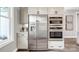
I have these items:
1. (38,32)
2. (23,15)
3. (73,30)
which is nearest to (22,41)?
(38,32)

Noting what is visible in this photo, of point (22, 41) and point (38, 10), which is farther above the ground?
point (38, 10)

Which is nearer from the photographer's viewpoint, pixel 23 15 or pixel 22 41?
pixel 22 41

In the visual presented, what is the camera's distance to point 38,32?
5070mm

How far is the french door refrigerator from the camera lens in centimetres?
505

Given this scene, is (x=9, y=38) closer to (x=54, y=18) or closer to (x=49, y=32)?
(x=49, y=32)

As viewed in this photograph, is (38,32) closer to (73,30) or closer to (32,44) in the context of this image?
(32,44)

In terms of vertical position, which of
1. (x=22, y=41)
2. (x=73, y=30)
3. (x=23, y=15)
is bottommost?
(x=22, y=41)

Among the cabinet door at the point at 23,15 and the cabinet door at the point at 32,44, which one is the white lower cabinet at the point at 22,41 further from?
the cabinet door at the point at 23,15

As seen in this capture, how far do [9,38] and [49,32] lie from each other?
1668 millimetres

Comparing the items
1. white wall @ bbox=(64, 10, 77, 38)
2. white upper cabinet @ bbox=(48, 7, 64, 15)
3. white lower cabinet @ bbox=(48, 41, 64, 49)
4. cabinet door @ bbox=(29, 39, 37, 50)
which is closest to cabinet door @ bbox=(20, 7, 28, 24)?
cabinet door @ bbox=(29, 39, 37, 50)

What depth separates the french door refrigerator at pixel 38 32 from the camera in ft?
16.6

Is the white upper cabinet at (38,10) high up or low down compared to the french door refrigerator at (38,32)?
up

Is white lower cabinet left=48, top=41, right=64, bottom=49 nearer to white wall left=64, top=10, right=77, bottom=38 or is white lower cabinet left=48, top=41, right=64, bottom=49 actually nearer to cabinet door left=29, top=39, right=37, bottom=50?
cabinet door left=29, top=39, right=37, bottom=50

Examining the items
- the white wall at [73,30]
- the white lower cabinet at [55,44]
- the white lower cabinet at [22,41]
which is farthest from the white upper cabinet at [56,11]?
the white wall at [73,30]
